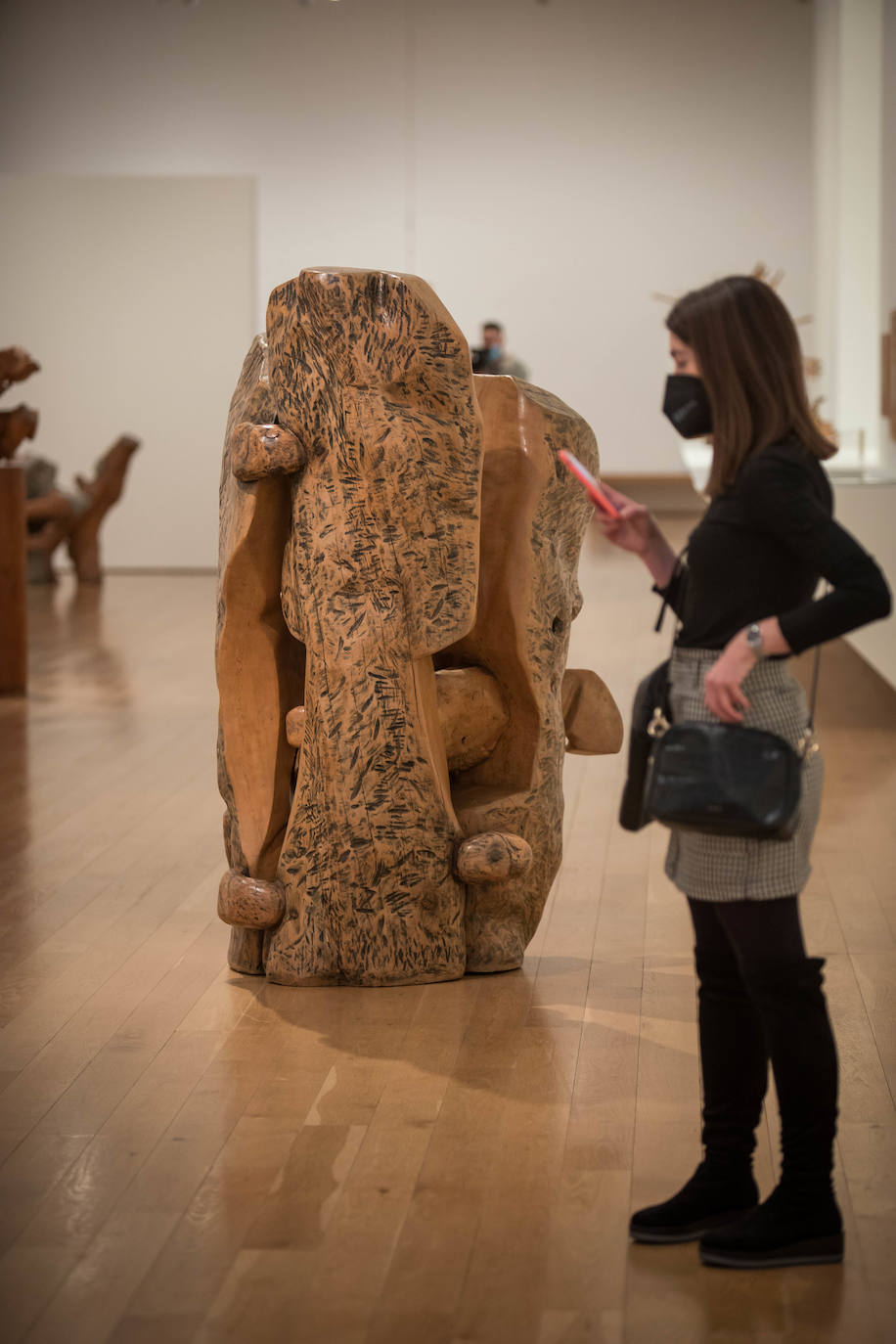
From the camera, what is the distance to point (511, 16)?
16469 millimetres

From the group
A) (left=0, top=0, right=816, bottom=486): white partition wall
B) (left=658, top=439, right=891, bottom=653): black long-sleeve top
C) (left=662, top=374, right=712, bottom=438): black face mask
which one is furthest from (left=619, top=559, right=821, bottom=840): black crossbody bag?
(left=0, top=0, right=816, bottom=486): white partition wall

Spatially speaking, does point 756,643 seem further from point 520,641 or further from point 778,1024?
point 520,641

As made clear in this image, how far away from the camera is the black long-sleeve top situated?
211cm

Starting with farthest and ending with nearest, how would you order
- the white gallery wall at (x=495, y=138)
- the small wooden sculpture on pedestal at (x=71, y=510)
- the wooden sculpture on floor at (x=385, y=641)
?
the white gallery wall at (x=495, y=138) → the small wooden sculpture on pedestal at (x=71, y=510) → the wooden sculpture on floor at (x=385, y=641)

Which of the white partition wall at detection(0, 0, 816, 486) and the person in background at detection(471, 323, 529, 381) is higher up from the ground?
the white partition wall at detection(0, 0, 816, 486)

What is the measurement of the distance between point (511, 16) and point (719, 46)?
2152 mm

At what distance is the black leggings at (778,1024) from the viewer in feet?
7.19

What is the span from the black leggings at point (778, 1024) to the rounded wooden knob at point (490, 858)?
1.16 metres

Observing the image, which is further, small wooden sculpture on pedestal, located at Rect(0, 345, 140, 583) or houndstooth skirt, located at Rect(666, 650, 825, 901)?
small wooden sculpture on pedestal, located at Rect(0, 345, 140, 583)

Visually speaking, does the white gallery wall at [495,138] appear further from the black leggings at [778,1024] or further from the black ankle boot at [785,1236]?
the black ankle boot at [785,1236]

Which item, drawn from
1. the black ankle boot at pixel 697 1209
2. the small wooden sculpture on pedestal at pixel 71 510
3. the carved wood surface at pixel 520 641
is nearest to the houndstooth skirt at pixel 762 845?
the black ankle boot at pixel 697 1209

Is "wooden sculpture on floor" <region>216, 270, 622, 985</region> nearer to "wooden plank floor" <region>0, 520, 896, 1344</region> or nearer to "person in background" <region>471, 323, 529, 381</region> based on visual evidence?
"wooden plank floor" <region>0, 520, 896, 1344</region>

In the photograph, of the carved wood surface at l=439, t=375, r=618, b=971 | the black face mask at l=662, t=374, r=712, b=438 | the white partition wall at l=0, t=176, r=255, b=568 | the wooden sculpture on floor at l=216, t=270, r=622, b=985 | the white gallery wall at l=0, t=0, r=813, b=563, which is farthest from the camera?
the white gallery wall at l=0, t=0, r=813, b=563

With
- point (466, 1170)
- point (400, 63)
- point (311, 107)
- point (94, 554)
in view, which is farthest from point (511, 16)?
point (466, 1170)
